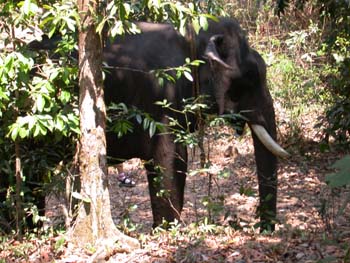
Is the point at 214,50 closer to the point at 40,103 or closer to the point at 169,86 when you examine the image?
the point at 169,86

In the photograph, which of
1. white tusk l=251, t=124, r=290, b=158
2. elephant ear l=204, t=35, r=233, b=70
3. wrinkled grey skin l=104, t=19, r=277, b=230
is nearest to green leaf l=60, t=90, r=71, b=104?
wrinkled grey skin l=104, t=19, r=277, b=230

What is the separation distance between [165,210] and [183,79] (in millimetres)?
1299

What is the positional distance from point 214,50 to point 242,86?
0.65 meters

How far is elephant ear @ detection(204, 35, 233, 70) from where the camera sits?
273 inches

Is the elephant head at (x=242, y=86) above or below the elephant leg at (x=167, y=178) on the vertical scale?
above

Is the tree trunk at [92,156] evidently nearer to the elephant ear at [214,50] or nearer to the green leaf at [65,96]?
the green leaf at [65,96]

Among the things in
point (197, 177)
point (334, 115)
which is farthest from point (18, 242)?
point (197, 177)

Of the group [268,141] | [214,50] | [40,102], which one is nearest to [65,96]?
[40,102]

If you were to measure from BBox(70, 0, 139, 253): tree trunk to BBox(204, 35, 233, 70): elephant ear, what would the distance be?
93.0 inches

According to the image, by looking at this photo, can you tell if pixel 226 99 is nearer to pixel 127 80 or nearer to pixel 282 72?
pixel 127 80

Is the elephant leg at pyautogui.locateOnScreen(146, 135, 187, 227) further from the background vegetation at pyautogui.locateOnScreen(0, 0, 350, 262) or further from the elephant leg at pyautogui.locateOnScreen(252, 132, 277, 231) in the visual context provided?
the background vegetation at pyautogui.locateOnScreen(0, 0, 350, 262)

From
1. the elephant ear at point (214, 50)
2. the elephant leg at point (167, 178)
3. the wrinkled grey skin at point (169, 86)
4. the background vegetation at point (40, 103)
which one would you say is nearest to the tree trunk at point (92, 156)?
the background vegetation at point (40, 103)

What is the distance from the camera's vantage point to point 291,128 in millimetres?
11430

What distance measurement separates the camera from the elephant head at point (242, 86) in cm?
707
